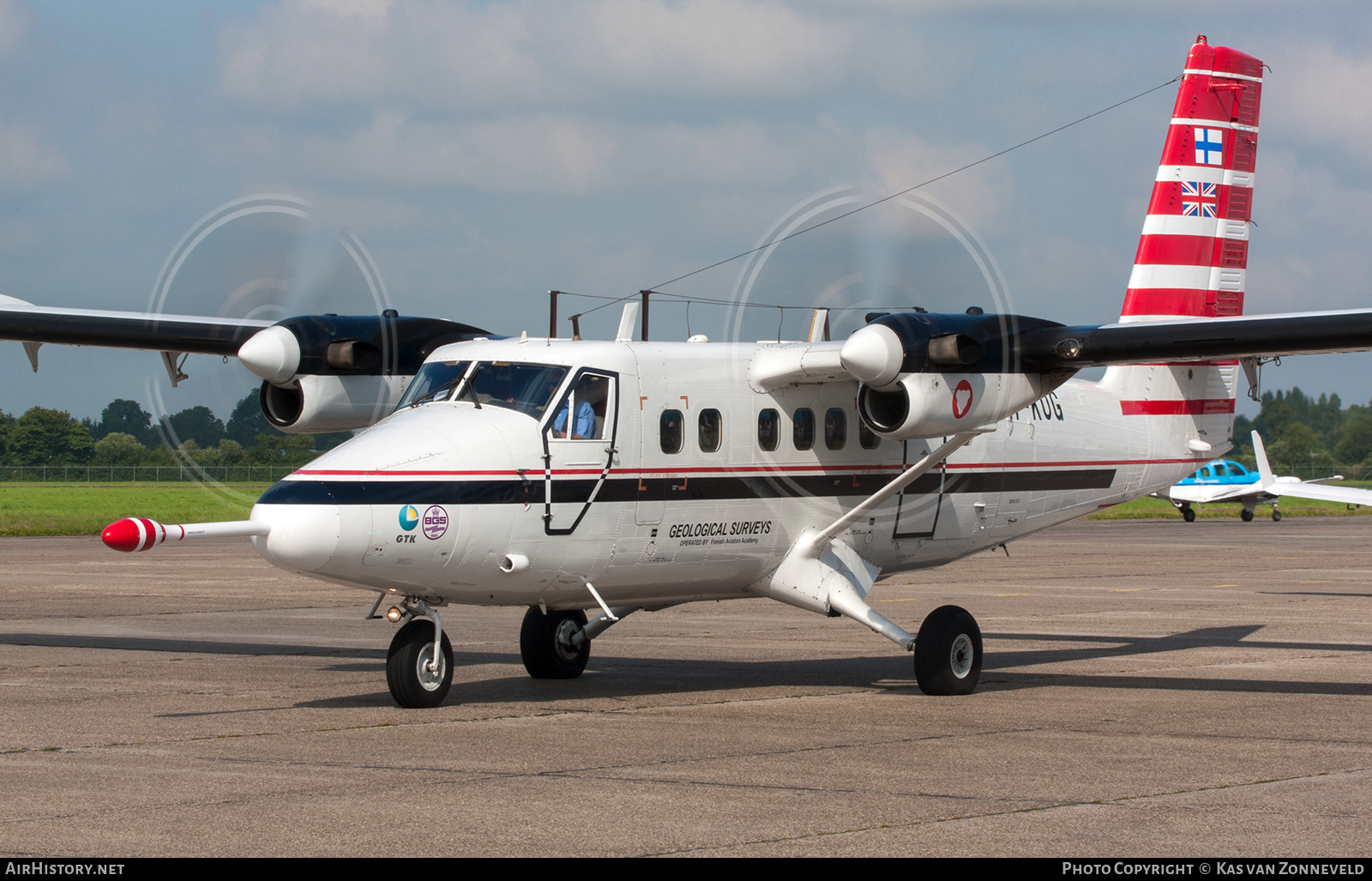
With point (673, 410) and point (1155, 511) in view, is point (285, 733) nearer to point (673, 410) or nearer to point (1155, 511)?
point (673, 410)

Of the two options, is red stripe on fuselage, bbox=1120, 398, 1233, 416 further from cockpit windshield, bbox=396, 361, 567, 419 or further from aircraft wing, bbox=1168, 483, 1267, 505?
aircraft wing, bbox=1168, 483, 1267, 505

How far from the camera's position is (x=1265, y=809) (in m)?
8.62

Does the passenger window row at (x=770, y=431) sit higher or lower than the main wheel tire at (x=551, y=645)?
higher

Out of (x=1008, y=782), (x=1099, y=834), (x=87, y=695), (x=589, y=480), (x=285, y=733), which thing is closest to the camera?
(x=1099, y=834)

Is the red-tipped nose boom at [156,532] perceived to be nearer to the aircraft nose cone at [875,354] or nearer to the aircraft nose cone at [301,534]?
the aircraft nose cone at [301,534]

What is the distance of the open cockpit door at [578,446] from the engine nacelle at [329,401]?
2.65 metres

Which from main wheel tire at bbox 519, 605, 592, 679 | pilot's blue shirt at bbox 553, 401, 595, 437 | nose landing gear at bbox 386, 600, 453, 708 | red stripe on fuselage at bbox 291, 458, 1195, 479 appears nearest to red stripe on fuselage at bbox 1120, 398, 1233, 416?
red stripe on fuselage at bbox 291, 458, 1195, 479

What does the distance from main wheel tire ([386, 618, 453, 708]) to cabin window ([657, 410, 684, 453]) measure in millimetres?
2688

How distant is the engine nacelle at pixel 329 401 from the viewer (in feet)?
48.4

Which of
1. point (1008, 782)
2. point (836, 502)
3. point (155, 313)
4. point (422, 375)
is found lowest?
point (1008, 782)

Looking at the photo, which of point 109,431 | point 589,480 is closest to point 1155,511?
point 109,431

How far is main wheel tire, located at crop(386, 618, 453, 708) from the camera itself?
12312mm

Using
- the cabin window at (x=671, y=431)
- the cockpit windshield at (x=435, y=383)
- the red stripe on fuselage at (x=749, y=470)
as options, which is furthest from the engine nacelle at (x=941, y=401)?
the cockpit windshield at (x=435, y=383)
